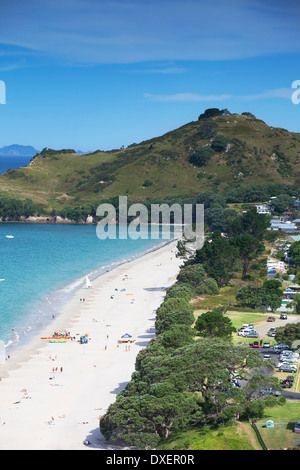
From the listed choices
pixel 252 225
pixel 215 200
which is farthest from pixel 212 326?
pixel 215 200

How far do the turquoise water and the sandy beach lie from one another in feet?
8.60

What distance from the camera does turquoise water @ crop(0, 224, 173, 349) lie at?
6669cm

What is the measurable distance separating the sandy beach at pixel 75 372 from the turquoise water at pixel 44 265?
262cm

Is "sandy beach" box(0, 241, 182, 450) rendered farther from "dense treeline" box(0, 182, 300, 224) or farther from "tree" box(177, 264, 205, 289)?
"dense treeline" box(0, 182, 300, 224)

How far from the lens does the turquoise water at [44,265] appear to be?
66688 mm

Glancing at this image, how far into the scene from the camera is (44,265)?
335ft

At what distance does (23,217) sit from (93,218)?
2002 centimetres

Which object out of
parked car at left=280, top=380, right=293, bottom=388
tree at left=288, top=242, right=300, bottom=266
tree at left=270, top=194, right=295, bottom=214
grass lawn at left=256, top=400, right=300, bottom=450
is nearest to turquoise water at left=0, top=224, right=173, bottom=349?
parked car at left=280, top=380, right=293, bottom=388

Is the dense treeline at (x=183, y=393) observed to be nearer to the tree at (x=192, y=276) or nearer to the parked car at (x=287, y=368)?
the parked car at (x=287, y=368)

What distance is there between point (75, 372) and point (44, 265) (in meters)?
55.3

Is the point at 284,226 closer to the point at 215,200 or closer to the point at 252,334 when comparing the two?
the point at 215,200

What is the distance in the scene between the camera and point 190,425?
3397 cm

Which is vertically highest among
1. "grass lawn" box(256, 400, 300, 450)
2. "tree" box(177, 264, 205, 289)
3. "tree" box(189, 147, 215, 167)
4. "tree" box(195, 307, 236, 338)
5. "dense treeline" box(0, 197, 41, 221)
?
"tree" box(189, 147, 215, 167)
